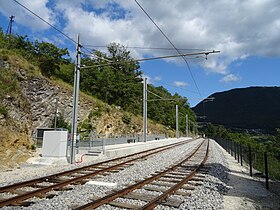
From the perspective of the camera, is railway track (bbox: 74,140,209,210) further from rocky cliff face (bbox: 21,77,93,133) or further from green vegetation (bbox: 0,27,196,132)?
rocky cliff face (bbox: 21,77,93,133)

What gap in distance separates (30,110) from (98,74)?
88.4 ft

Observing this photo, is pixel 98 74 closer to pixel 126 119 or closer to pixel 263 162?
pixel 126 119

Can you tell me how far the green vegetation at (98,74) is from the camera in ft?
114

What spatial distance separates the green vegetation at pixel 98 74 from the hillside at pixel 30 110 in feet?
2.34

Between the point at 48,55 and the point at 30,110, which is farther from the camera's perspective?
the point at 48,55

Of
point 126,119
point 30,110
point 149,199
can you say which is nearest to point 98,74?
point 126,119

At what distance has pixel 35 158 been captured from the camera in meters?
14.4

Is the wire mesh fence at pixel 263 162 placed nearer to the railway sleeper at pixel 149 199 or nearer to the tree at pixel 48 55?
the railway sleeper at pixel 149 199

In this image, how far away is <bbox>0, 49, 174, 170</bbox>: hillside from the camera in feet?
50.1

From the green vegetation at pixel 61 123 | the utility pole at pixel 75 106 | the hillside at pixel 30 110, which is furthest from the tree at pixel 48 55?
the utility pole at pixel 75 106

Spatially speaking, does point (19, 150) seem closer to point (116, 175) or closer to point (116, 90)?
point (116, 175)

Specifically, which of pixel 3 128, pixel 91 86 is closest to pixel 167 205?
pixel 3 128

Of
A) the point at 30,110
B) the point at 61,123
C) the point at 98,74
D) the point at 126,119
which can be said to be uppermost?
the point at 98,74

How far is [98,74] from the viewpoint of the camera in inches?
1935
